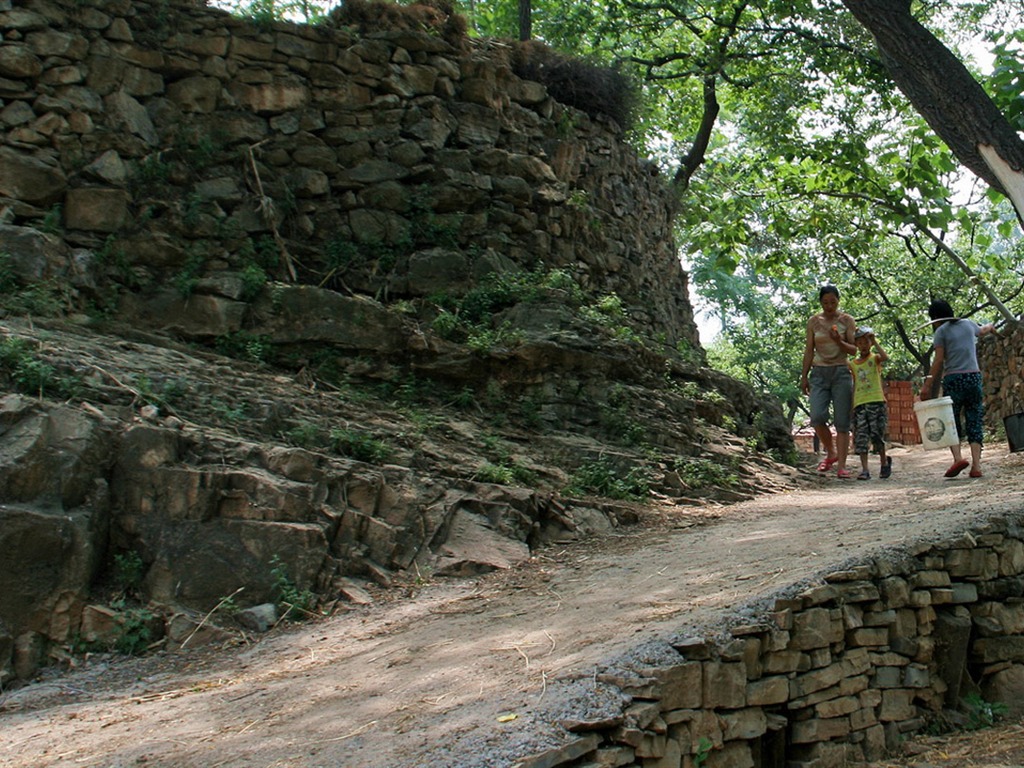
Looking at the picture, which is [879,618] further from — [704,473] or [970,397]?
[970,397]

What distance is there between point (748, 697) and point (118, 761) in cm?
240

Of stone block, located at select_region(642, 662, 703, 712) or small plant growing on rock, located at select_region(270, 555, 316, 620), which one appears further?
small plant growing on rock, located at select_region(270, 555, 316, 620)

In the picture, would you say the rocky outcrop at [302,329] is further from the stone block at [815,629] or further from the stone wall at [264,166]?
the stone block at [815,629]

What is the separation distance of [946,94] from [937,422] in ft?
10.7

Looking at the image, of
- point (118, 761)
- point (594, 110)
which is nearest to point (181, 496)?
point (118, 761)

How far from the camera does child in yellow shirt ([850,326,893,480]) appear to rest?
827cm

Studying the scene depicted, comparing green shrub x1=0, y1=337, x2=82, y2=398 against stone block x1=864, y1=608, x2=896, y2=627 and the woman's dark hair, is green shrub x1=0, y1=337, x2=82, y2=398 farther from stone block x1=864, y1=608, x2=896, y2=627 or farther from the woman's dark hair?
the woman's dark hair

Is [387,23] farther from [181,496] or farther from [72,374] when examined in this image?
[181,496]

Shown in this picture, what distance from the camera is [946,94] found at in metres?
5.61

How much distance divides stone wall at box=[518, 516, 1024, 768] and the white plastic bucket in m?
2.76

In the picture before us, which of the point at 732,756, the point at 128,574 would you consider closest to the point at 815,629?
the point at 732,756

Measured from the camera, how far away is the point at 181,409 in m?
6.07

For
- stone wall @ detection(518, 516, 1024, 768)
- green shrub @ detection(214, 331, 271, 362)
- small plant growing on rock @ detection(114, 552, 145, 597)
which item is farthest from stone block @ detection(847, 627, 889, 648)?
green shrub @ detection(214, 331, 271, 362)

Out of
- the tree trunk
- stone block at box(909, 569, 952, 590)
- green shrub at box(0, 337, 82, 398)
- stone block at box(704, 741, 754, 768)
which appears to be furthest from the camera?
green shrub at box(0, 337, 82, 398)
